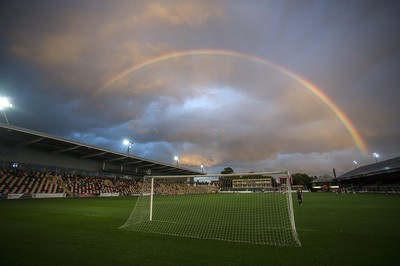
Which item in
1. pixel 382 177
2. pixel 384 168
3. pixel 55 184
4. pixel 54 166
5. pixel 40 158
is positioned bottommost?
pixel 55 184

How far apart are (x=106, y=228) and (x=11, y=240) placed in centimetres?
326

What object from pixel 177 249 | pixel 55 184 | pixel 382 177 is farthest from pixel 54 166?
pixel 382 177

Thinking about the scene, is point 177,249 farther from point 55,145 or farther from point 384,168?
point 384,168

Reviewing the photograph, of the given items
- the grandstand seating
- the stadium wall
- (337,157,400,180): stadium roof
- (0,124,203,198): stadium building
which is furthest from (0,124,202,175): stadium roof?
(337,157,400,180): stadium roof

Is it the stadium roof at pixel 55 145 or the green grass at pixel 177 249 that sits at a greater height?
the stadium roof at pixel 55 145

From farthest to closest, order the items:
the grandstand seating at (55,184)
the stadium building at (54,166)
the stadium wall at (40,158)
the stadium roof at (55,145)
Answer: the stadium wall at (40,158), the stadium building at (54,166), the stadium roof at (55,145), the grandstand seating at (55,184)

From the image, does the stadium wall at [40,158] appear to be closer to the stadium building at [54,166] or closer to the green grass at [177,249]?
the stadium building at [54,166]

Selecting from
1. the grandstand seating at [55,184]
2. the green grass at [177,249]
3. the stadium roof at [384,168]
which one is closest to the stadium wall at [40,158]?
the grandstand seating at [55,184]

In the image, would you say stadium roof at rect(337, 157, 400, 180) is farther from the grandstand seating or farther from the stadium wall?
the stadium wall

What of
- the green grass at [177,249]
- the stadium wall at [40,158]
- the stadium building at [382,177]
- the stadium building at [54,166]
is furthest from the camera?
the stadium building at [382,177]

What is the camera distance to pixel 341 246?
6.75 meters

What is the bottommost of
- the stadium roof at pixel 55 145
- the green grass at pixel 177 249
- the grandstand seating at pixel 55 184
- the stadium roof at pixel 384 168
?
the green grass at pixel 177 249

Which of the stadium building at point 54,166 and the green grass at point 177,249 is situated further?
the stadium building at point 54,166

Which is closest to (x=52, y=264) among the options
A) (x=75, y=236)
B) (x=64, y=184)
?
(x=75, y=236)
